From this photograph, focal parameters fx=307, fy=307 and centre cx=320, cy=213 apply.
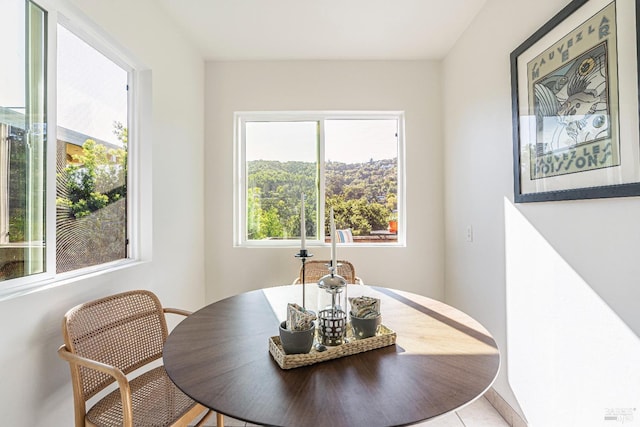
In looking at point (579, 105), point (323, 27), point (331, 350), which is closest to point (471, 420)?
point (331, 350)

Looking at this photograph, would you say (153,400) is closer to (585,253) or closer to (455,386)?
(455,386)

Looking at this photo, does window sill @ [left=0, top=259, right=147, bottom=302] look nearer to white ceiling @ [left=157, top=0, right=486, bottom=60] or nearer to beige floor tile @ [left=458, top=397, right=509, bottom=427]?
white ceiling @ [left=157, top=0, right=486, bottom=60]

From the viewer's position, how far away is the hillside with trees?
111 inches

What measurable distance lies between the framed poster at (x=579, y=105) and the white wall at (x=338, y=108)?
1.04 m

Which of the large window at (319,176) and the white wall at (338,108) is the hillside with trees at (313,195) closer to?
the large window at (319,176)

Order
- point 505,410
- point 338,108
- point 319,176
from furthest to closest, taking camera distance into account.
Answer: point 319,176 → point 338,108 → point 505,410

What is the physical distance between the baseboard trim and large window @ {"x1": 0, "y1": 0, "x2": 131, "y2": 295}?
248 centimetres

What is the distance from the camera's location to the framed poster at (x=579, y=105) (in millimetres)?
1075

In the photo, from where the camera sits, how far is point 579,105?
4.18 ft

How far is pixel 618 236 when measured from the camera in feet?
3.69

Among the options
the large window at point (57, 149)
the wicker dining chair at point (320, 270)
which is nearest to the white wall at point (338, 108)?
the wicker dining chair at point (320, 270)

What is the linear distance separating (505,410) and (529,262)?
976 mm

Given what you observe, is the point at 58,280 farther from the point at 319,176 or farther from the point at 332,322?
the point at 319,176

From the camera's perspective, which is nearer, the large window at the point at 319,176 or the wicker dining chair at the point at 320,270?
the wicker dining chair at the point at 320,270
